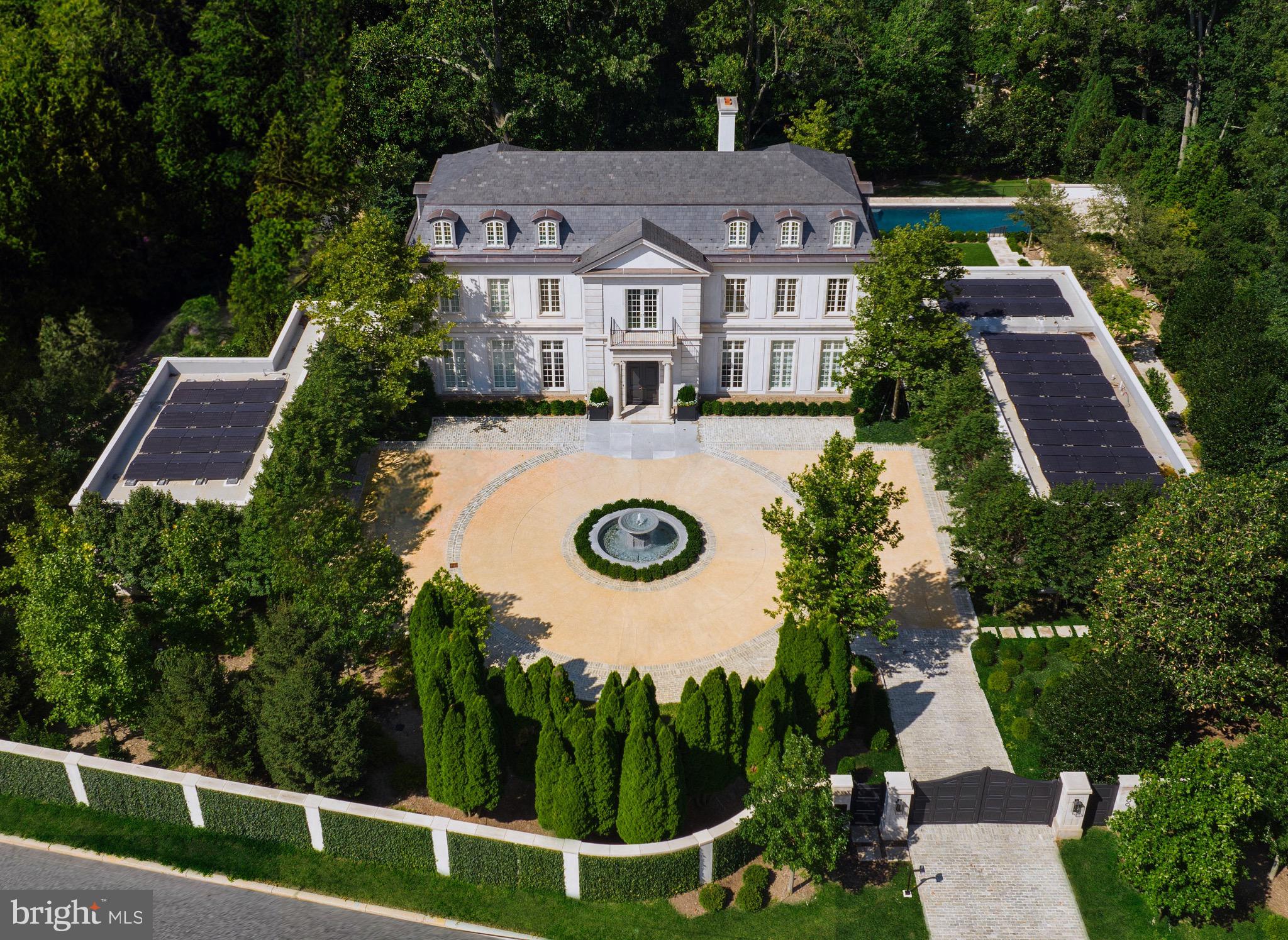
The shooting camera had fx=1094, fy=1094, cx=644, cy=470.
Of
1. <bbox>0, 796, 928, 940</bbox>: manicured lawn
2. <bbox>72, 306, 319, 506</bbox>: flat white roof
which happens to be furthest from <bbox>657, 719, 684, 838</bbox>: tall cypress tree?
<bbox>72, 306, 319, 506</bbox>: flat white roof

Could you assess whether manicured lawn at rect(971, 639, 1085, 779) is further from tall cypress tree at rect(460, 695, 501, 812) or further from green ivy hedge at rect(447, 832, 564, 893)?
tall cypress tree at rect(460, 695, 501, 812)

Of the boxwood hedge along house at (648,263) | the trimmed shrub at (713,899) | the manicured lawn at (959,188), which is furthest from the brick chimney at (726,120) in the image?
the trimmed shrub at (713,899)

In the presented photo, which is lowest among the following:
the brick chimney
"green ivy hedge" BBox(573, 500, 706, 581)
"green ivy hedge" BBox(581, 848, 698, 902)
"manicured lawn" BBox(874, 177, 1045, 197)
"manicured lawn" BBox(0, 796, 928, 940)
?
"manicured lawn" BBox(0, 796, 928, 940)

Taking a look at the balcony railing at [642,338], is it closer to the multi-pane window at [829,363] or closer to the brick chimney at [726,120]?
the multi-pane window at [829,363]

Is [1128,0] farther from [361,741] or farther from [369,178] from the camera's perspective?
[361,741]

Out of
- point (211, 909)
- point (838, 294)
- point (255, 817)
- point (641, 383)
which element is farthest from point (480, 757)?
point (838, 294)
